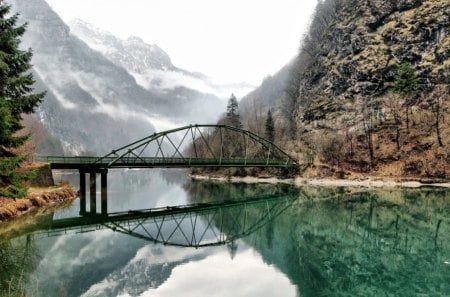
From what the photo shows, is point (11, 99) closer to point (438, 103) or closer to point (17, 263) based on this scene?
point (17, 263)

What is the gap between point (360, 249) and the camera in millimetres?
25578

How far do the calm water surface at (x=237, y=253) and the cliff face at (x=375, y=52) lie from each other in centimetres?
5384

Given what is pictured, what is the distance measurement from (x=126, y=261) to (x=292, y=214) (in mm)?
22758

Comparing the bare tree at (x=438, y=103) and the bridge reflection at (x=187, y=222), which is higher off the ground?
the bare tree at (x=438, y=103)

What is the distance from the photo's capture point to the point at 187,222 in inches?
1523

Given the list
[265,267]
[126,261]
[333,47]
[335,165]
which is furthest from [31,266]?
[333,47]

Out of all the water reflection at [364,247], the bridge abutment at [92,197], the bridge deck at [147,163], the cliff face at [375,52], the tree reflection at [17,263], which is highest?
the cliff face at [375,52]

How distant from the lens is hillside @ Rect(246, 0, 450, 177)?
251 ft

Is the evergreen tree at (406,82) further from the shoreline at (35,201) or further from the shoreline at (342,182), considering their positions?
the shoreline at (35,201)

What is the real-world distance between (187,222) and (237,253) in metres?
14.2

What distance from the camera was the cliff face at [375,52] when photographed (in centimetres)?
8988

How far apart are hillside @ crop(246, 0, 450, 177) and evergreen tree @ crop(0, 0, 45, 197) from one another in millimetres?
56201

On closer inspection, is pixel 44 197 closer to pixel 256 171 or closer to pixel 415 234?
pixel 415 234

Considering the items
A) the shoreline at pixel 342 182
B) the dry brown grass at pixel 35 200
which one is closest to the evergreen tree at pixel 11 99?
the dry brown grass at pixel 35 200
